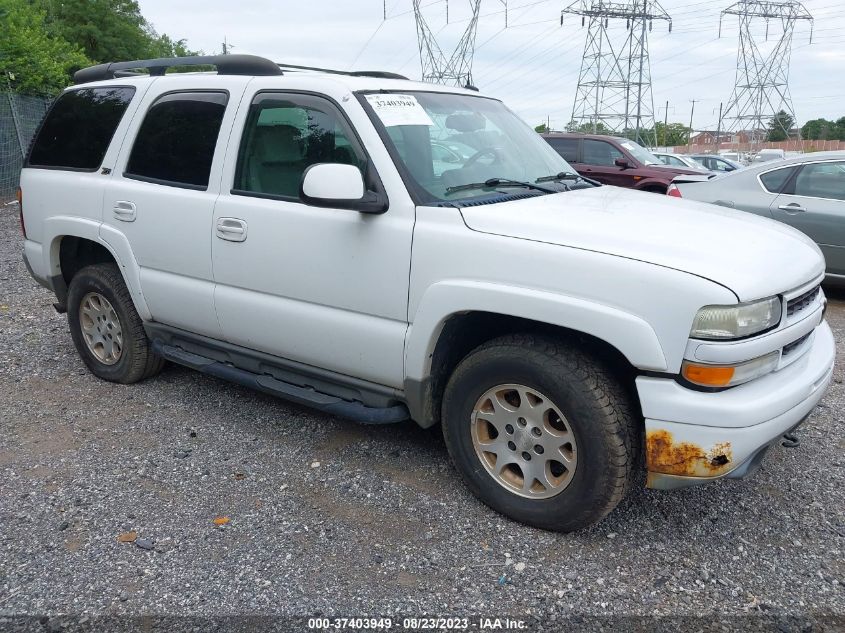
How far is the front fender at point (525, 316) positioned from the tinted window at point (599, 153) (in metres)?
9.91

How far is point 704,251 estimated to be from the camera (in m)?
2.74

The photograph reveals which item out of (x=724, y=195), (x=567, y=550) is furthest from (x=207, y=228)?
(x=724, y=195)

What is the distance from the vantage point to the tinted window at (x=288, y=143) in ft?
11.4

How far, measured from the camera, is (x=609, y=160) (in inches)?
482

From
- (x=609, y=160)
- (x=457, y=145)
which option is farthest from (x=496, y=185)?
(x=609, y=160)

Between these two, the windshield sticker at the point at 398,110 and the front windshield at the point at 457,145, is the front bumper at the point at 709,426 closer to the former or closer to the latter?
the front windshield at the point at 457,145

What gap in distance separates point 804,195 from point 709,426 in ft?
17.9

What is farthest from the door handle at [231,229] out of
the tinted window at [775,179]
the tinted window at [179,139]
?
the tinted window at [775,179]

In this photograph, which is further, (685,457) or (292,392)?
(292,392)

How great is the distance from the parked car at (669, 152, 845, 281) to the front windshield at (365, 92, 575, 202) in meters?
3.99

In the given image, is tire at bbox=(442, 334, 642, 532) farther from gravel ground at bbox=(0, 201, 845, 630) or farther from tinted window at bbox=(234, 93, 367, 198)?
tinted window at bbox=(234, 93, 367, 198)

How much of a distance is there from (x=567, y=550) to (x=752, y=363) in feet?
3.48

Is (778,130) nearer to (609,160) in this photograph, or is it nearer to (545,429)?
(609,160)

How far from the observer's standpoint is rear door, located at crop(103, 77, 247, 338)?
391cm
